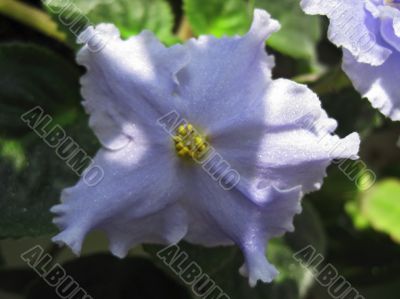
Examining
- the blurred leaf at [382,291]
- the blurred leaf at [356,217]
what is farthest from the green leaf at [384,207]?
the blurred leaf at [382,291]

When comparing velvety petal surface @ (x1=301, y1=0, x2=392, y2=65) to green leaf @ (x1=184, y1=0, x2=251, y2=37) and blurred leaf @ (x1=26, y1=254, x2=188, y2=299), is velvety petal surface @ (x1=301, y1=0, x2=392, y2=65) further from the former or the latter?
blurred leaf @ (x1=26, y1=254, x2=188, y2=299)

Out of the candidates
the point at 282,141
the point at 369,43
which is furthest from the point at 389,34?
the point at 282,141

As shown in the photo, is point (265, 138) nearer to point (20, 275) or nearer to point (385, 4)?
point (385, 4)

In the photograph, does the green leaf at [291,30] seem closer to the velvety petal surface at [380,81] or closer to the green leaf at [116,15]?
the green leaf at [116,15]

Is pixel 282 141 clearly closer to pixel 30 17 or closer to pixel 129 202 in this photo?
pixel 129 202

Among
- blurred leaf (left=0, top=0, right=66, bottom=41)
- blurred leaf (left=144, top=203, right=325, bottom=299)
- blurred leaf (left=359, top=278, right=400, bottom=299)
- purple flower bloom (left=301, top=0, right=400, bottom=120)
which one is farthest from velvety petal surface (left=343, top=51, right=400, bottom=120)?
blurred leaf (left=359, top=278, right=400, bottom=299)

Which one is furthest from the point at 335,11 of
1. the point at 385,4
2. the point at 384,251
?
the point at 384,251
